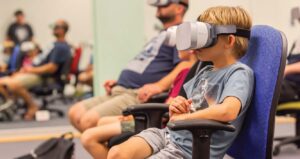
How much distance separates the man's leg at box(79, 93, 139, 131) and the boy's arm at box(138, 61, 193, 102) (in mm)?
94

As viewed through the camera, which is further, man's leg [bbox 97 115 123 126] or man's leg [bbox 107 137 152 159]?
man's leg [bbox 97 115 123 126]

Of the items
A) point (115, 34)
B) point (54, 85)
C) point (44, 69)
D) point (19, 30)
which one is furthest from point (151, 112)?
point (19, 30)

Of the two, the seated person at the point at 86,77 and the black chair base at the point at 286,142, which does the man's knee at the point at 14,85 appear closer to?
the seated person at the point at 86,77

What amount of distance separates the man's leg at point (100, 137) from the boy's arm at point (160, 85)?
0.28 metres

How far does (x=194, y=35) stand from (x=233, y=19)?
7.0 inches

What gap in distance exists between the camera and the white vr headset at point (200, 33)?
133cm

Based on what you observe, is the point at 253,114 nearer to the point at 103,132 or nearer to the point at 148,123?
the point at 148,123

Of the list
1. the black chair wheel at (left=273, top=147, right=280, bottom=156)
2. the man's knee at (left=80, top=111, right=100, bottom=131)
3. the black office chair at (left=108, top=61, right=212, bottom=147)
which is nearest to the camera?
the black office chair at (left=108, top=61, right=212, bottom=147)

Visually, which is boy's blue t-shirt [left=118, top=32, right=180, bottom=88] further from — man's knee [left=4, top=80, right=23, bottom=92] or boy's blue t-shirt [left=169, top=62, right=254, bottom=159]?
man's knee [left=4, top=80, right=23, bottom=92]

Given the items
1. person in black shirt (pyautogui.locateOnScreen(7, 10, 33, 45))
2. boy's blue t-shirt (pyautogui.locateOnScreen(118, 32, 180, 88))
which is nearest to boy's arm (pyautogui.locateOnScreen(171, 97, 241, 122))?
boy's blue t-shirt (pyautogui.locateOnScreen(118, 32, 180, 88))

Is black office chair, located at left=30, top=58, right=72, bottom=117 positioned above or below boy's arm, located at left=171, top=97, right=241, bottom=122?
below

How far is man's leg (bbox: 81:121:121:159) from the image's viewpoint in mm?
1988

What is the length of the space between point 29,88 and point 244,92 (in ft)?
13.0

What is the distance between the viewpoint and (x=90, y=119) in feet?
7.63
